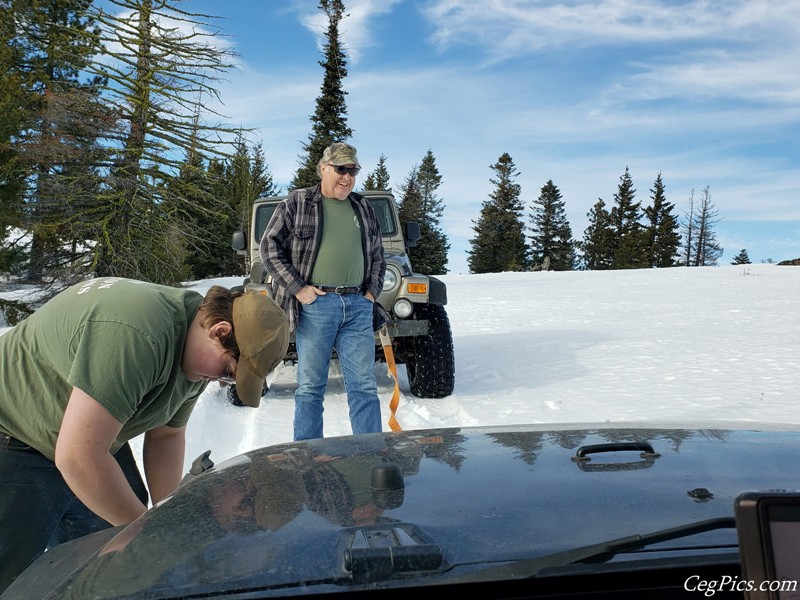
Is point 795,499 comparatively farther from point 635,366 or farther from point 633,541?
point 635,366

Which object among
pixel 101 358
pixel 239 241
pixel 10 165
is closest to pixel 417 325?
pixel 239 241

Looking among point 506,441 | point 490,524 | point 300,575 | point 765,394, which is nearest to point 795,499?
point 490,524

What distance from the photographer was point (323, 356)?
4.04 m

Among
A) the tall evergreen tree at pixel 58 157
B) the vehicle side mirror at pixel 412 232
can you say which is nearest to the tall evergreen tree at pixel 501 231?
the tall evergreen tree at pixel 58 157

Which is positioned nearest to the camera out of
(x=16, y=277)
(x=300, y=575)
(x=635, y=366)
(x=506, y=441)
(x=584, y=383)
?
(x=300, y=575)

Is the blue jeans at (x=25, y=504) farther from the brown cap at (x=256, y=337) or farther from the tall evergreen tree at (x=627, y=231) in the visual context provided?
the tall evergreen tree at (x=627, y=231)

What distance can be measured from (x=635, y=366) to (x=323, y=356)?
4545 millimetres

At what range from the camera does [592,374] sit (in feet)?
23.2

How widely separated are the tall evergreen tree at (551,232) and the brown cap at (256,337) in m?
64.3

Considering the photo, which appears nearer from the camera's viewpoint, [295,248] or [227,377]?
[227,377]

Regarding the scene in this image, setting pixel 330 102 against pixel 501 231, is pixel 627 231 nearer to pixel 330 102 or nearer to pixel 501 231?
pixel 501 231

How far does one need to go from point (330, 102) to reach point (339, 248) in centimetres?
3917

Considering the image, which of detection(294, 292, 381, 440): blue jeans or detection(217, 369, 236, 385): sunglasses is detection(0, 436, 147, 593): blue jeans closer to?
detection(217, 369, 236, 385): sunglasses

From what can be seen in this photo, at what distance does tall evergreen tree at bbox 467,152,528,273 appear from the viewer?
60.3m
